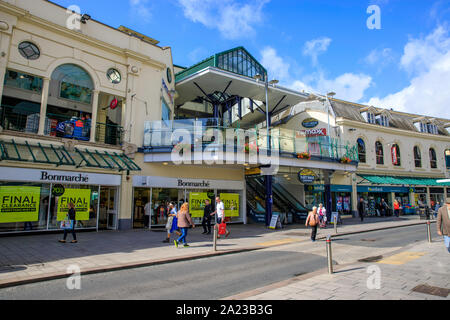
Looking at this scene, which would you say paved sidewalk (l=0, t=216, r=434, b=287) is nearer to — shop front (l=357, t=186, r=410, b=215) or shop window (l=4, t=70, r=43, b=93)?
shop window (l=4, t=70, r=43, b=93)

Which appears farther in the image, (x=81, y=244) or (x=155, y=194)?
(x=155, y=194)

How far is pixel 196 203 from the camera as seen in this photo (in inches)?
724

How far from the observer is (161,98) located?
18547mm

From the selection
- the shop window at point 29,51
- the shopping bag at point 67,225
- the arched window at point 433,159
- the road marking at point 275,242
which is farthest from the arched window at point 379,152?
the shop window at point 29,51

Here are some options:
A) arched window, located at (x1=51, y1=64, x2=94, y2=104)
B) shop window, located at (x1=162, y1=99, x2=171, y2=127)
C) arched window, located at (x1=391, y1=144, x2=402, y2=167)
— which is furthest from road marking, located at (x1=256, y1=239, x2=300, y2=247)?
arched window, located at (x1=391, y1=144, x2=402, y2=167)

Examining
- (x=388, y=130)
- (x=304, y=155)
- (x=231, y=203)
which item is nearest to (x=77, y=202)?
(x=231, y=203)

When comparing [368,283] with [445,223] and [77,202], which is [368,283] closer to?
[445,223]

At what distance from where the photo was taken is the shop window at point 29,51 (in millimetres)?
13610

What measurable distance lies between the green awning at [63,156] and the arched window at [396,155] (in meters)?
27.2

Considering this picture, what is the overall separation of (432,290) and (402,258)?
362 cm

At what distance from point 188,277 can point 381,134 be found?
29522 mm
